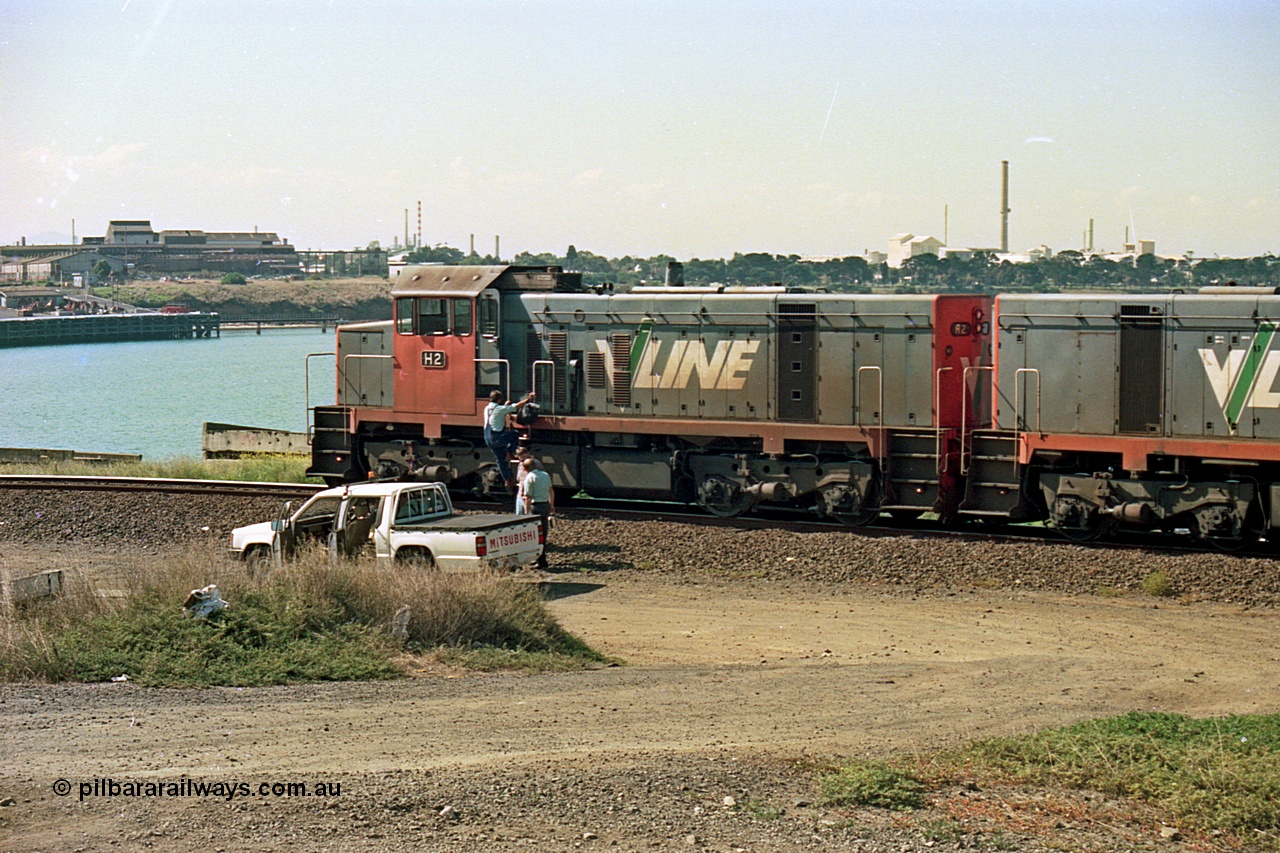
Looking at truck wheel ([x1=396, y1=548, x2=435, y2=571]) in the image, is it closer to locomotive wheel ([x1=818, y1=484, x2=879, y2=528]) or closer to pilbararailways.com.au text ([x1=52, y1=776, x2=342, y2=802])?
locomotive wheel ([x1=818, y1=484, x2=879, y2=528])

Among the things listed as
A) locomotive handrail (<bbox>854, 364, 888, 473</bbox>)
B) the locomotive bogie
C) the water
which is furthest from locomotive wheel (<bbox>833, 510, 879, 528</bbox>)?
the water

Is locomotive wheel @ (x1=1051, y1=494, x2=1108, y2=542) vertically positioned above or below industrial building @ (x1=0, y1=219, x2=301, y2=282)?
below

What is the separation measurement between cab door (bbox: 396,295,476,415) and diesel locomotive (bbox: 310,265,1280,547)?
3 cm

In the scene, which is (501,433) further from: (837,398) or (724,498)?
(837,398)

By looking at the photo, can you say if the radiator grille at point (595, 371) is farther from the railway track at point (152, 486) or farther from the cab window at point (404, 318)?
the railway track at point (152, 486)

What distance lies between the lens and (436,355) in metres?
20.5

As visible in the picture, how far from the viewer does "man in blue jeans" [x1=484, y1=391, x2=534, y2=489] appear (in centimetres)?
1873

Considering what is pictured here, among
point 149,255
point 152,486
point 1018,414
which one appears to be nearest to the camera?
point 1018,414

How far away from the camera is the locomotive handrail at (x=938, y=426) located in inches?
680

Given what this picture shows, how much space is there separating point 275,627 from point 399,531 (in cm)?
355

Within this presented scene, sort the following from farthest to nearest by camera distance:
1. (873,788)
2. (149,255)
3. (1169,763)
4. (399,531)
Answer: (149,255)
(399,531)
(1169,763)
(873,788)

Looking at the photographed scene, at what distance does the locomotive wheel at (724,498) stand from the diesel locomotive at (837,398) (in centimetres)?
3

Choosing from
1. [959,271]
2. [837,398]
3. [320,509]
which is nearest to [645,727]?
[320,509]

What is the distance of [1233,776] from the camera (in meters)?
7.30
